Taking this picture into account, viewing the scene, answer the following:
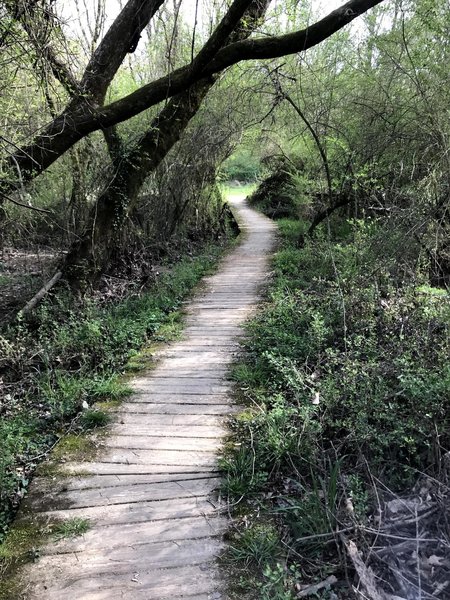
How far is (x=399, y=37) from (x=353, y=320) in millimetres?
5517

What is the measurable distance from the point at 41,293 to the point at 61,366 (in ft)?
6.16

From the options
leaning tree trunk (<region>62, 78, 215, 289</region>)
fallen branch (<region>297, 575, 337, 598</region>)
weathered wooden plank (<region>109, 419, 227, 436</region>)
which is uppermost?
leaning tree trunk (<region>62, 78, 215, 289</region>)

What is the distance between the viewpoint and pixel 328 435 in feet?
11.9

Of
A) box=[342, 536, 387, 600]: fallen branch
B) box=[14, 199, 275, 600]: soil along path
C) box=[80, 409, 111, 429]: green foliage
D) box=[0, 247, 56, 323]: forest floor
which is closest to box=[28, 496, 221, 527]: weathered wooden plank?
box=[14, 199, 275, 600]: soil along path

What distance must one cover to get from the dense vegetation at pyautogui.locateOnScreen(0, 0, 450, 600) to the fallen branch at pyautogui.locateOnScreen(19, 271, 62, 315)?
0.22 ft

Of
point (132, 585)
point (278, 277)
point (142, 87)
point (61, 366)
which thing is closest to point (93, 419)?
point (61, 366)

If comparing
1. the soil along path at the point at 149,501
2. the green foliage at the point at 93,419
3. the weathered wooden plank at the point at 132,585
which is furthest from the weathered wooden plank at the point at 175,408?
the weathered wooden plank at the point at 132,585

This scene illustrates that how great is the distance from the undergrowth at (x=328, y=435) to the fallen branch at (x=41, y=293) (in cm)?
326

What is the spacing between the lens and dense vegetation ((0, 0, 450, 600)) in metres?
2.90

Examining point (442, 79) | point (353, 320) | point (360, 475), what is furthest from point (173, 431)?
point (442, 79)

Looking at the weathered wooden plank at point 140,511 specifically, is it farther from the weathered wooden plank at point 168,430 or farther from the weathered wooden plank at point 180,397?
the weathered wooden plank at point 180,397

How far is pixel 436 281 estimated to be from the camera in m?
7.16

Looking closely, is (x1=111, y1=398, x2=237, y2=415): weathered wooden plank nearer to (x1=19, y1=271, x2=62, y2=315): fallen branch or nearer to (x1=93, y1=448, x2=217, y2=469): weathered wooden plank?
(x1=93, y1=448, x2=217, y2=469): weathered wooden plank

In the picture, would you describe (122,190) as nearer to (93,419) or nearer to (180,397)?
(180,397)
